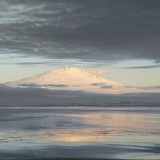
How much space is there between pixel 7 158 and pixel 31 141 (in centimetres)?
770

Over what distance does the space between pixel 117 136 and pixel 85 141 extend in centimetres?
407

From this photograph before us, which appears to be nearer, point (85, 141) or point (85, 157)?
point (85, 157)

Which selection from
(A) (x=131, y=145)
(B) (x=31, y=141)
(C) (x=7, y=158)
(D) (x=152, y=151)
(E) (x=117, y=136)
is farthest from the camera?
(E) (x=117, y=136)

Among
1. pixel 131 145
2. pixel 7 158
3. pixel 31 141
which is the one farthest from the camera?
pixel 31 141

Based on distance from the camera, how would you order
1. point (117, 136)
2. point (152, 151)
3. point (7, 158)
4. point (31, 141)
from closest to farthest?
1. point (7, 158)
2. point (152, 151)
3. point (31, 141)
4. point (117, 136)

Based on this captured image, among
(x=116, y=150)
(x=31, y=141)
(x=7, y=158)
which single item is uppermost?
(x=31, y=141)

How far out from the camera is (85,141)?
30.7 meters

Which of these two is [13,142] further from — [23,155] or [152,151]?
[152,151]

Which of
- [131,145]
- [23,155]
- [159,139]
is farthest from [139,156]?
[159,139]

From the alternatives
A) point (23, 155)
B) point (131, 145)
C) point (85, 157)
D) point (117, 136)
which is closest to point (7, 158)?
point (23, 155)

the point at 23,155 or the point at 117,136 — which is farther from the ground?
the point at 117,136

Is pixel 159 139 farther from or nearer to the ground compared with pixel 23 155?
farther from the ground

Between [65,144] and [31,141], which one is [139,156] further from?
[31,141]

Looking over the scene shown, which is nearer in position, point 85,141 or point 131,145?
point 131,145
